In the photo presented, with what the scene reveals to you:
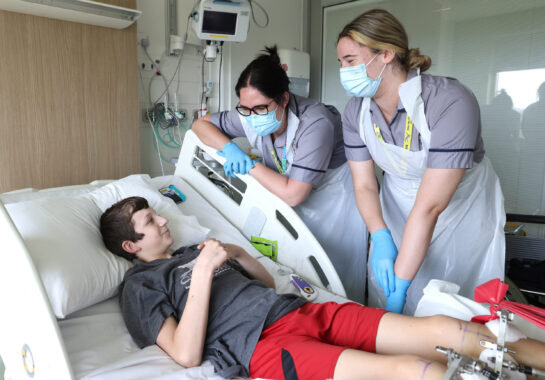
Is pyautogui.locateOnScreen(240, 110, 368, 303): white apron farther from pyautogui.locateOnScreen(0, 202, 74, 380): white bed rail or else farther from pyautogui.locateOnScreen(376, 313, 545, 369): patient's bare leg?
pyautogui.locateOnScreen(0, 202, 74, 380): white bed rail

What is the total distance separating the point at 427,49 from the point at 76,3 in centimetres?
274

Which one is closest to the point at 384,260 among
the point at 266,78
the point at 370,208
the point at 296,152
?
the point at 370,208

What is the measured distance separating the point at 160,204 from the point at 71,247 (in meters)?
0.55

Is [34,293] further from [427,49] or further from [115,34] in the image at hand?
[427,49]

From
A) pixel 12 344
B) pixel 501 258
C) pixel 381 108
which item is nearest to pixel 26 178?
pixel 12 344

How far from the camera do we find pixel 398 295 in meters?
1.42

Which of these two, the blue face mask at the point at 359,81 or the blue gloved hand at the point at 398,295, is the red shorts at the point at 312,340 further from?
the blue face mask at the point at 359,81

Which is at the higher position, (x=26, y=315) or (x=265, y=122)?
(x=265, y=122)

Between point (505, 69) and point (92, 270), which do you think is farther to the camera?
point (505, 69)

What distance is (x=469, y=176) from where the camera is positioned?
157 centimetres

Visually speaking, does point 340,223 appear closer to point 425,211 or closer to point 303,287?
point 303,287

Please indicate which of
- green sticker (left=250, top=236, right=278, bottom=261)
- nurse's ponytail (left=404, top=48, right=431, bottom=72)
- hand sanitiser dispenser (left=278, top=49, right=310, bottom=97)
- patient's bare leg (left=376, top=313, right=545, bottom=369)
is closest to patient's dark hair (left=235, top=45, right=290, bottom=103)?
nurse's ponytail (left=404, top=48, right=431, bottom=72)

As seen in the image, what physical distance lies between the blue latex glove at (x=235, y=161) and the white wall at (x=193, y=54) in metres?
1.38

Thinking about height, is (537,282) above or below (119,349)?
below
